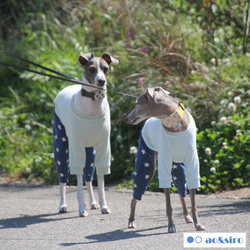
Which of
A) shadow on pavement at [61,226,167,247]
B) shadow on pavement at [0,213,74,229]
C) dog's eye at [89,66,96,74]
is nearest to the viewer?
shadow on pavement at [61,226,167,247]

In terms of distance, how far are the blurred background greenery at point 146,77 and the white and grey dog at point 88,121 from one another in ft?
5.33

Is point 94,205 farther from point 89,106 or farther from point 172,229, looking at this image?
point 172,229

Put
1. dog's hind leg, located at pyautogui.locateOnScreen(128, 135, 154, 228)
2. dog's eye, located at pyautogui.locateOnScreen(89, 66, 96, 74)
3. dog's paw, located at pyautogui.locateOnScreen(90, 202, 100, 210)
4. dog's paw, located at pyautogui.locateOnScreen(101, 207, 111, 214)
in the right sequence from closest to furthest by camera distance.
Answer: dog's hind leg, located at pyautogui.locateOnScreen(128, 135, 154, 228), dog's eye, located at pyautogui.locateOnScreen(89, 66, 96, 74), dog's paw, located at pyautogui.locateOnScreen(101, 207, 111, 214), dog's paw, located at pyautogui.locateOnScreen(90, 202, 100, 210)

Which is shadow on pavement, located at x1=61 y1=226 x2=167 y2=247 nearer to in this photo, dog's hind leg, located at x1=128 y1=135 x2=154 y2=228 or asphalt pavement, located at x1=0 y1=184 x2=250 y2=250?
asphalt pavement, located at x1=0 y1=184 x2=250 y2=250

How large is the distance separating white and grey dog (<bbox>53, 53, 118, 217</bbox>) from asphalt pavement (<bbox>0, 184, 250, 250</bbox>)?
0.39m

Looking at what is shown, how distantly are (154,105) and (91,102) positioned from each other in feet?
4.31

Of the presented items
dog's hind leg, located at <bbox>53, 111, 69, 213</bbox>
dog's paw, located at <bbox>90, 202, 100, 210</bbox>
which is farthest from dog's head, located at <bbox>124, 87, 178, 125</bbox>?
dog's paw, located at <bbox>90, 202, 100, 210</bbox>

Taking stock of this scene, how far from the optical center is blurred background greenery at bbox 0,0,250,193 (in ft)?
23.9

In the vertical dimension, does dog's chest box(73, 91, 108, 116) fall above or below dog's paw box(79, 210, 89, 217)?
above

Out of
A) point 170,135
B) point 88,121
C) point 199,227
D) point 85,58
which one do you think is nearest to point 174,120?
point 170,135

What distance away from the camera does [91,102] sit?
5.57 meters

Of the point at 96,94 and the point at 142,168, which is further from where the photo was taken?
the point at 96,94

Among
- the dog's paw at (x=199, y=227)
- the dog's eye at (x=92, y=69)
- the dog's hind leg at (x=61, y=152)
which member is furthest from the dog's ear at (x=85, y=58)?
the dog's paw at (x=199, y=227)

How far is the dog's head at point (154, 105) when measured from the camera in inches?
174
